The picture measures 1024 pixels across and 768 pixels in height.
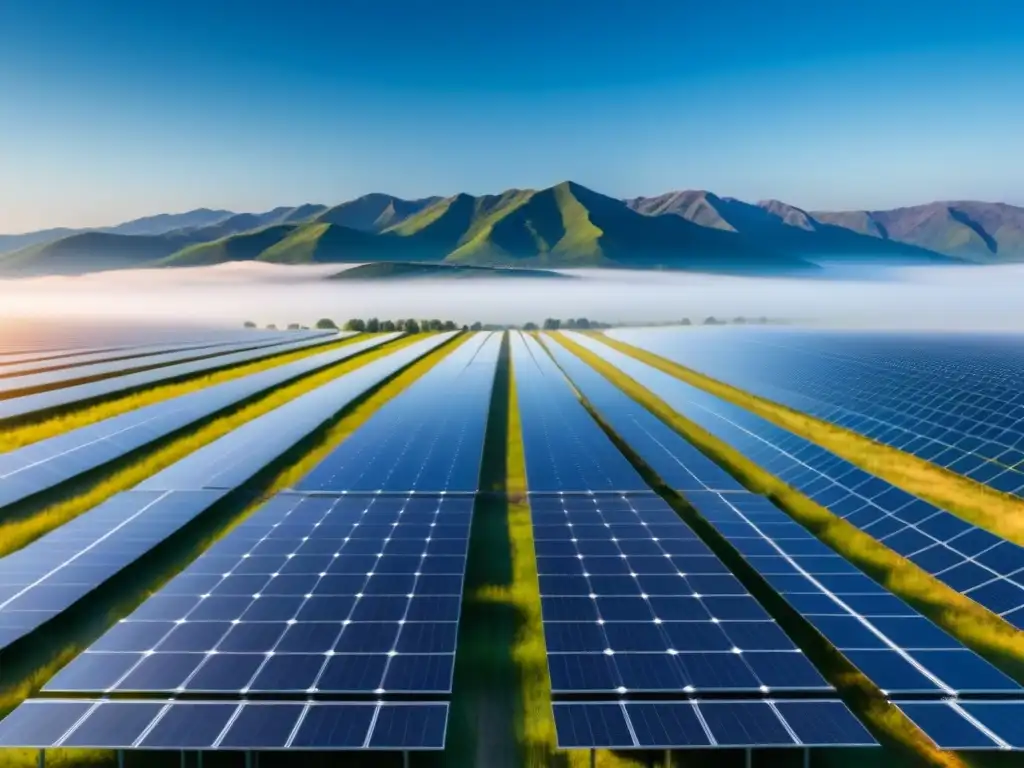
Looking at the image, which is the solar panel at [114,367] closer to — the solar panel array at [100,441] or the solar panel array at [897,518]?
the solar panel array at [100,441]

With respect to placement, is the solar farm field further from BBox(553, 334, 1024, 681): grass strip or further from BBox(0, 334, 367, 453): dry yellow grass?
BBox(0, 334, 367, 453): dry yellow grass

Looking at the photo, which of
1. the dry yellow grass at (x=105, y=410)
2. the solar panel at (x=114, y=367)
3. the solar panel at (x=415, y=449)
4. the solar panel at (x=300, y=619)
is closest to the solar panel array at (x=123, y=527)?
the solar panel at (x=300, y=619)

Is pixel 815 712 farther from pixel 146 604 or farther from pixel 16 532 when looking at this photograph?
pixel 16 532

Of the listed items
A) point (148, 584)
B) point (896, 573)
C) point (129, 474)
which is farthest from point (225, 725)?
point (129, 474)

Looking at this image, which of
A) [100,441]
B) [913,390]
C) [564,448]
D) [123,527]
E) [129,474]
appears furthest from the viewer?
[913,390]

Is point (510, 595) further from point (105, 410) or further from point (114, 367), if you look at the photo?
point (114, 367)

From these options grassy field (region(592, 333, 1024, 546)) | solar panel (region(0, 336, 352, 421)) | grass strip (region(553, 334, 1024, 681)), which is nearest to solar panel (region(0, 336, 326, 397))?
solar panel (region(0, 336, 352, 421))

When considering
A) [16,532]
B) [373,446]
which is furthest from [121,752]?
[373,446]
